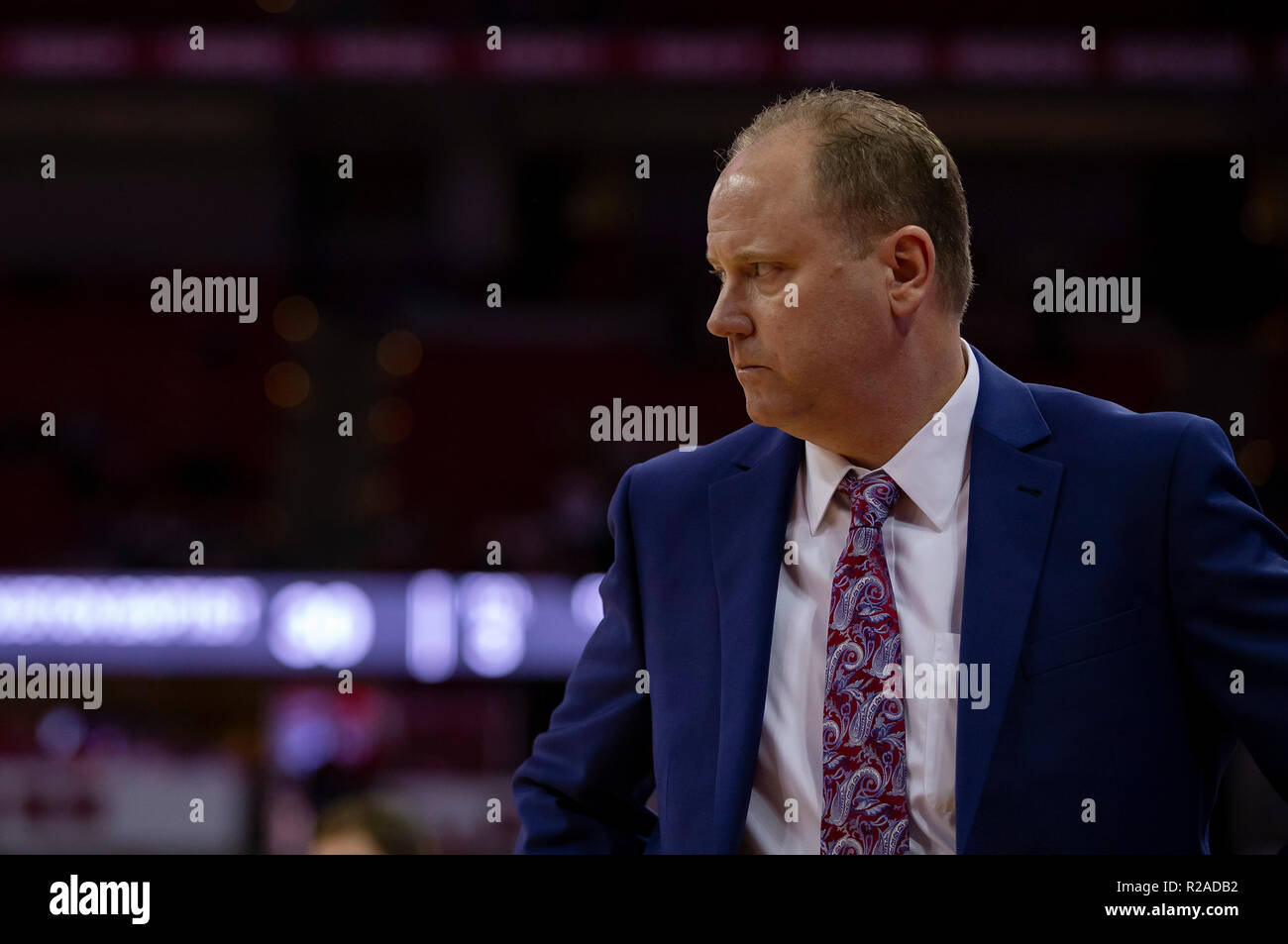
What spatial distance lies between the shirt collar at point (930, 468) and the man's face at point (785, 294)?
0.18 ft

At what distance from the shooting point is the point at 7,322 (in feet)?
23.7

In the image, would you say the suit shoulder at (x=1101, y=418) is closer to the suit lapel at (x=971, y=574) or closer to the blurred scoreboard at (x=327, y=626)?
the suit lapel at (x=971, y=574)

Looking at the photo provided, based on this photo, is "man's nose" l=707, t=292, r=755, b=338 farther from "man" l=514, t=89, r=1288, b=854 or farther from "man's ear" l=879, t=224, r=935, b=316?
"man's ear" l=879, t=224, r=935, b=316

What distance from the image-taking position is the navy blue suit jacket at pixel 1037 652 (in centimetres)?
114

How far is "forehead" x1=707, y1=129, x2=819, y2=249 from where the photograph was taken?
4.22 feet

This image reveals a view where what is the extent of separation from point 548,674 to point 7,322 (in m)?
3.56

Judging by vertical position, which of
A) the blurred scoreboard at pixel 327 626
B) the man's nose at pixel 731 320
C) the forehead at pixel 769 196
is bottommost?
the blurred scoreboard at pixel 327 626

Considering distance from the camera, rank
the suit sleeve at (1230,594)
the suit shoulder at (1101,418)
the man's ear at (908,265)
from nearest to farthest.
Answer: the suit sleeve at (1230,594) < the suit shoulder at (1101,418) < the man's ear at (908,265)

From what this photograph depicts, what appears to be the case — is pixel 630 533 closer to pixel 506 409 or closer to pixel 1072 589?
pixel 1072 589

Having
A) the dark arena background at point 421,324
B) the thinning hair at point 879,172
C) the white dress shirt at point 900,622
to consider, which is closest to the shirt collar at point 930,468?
the white dress shirt at point 900,622

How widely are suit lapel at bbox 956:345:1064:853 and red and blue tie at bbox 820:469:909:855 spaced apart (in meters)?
0.06

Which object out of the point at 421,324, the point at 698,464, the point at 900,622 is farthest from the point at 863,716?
the point at 421,324

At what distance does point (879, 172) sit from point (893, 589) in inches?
15.3
